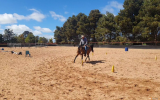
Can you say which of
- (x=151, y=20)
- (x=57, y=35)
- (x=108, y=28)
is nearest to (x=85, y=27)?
(x=108, y=28)

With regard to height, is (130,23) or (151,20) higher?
(130,23)

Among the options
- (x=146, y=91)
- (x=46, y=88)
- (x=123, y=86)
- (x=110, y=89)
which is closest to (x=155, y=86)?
(x=146, y=91)

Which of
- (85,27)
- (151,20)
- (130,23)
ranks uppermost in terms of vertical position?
(85,27)

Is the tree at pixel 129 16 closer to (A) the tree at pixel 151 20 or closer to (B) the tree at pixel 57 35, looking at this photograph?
(A) the tree at pixel 151 20

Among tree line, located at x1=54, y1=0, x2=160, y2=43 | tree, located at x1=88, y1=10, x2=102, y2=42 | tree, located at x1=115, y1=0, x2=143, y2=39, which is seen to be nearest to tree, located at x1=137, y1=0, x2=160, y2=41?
tree line, located at x1=54, y1=0, x2=160, y2=43

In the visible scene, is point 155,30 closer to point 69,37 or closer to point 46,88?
point 46,88

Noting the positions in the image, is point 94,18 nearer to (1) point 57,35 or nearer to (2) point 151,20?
(2) point 151,20

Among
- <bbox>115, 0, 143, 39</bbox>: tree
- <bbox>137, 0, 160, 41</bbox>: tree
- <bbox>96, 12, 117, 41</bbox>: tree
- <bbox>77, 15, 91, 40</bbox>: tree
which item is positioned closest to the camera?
<bbox>137, 0, 160, 41</bbox>: tree

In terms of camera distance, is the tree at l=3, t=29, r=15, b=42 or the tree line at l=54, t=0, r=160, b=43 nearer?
the tree line at l=54, t=0, r=160, b=43

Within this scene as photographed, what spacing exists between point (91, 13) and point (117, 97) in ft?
162

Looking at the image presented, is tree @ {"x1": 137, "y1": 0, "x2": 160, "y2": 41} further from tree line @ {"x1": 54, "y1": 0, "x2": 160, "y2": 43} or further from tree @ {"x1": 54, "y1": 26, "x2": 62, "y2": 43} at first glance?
tree @ {"x1": 54, "y1": 26, "x2": 62, "y2": 43}

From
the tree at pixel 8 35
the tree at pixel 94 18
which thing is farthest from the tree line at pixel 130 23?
the tree at pixel 8 35

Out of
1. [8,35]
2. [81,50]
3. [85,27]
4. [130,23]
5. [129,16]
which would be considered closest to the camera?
[81,50]

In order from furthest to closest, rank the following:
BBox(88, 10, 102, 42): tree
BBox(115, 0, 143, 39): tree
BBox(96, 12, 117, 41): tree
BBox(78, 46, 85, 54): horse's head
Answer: BBox(88, 10, 102, 42): tree
BBox(96, 12, 117, 41): tree
BBox(115, 0, 143, 39): tree
BBox(78, 46, 85, 54): horse's head
